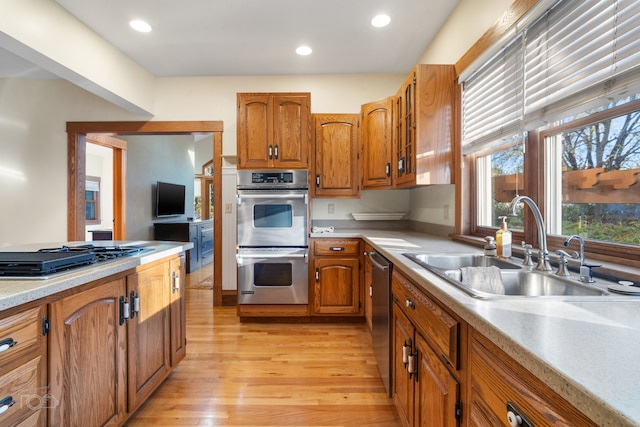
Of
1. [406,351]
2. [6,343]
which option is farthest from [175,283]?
[406,351]

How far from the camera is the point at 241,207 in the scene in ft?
9.46

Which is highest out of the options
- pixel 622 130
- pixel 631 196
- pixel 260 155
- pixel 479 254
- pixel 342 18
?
A: pixel 342 18

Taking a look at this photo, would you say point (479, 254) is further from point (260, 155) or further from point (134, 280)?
point (260, 155)

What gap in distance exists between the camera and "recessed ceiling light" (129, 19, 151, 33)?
8.12 ft

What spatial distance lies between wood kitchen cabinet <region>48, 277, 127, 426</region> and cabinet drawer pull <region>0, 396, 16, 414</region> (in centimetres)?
14

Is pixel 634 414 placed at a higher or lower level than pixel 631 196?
lower

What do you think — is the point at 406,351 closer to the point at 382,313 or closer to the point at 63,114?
the point at 382,313

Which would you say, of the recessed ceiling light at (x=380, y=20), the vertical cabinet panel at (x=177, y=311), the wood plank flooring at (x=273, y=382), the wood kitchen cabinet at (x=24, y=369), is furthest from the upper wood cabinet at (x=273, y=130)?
the wood kitchen cabinet at (x=24, y=369)

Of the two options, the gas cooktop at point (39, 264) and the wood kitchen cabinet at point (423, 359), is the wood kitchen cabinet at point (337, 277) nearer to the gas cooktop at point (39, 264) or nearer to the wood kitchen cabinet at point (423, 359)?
the wood kitchen cabinet at point (423, 359)

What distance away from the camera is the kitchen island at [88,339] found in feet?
3.03

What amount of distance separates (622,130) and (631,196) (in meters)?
0.26

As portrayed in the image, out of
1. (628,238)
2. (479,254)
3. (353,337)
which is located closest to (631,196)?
(628,238)

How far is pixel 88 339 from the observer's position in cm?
121

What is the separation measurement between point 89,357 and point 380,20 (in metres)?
2.87
